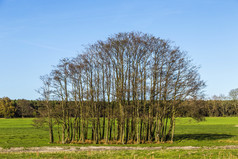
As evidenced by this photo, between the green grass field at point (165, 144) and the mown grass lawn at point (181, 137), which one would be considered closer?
the green grass field at point (165, 144)

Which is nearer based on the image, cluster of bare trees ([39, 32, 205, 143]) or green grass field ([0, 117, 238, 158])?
green grass field ([0, 117, 238, 158])

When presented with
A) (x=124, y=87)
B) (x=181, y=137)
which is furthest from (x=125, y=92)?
(x=181, y=137)

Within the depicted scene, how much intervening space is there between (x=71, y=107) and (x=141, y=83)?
10586 mm

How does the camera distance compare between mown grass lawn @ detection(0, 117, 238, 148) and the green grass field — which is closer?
the green grass field

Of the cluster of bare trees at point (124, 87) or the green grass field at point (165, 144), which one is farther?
the cluster of bare trees at point (124, 87)

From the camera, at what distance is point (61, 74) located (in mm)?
40562

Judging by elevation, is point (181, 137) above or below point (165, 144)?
below

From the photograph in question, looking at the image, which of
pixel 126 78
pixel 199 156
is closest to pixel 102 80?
pixel 126 78

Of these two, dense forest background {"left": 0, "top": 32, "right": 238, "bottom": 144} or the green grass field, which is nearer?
the green grass field

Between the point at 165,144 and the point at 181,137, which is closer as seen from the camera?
the point at 165,144

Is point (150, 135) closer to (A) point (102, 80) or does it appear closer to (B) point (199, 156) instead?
(A) point (102, 80)

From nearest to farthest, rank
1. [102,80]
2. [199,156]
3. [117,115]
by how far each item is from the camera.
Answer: [199,156] < [117,115] < [102,80]

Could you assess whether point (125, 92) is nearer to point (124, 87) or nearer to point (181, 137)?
point (124, 87)

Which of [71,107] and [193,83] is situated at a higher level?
[193,83]
